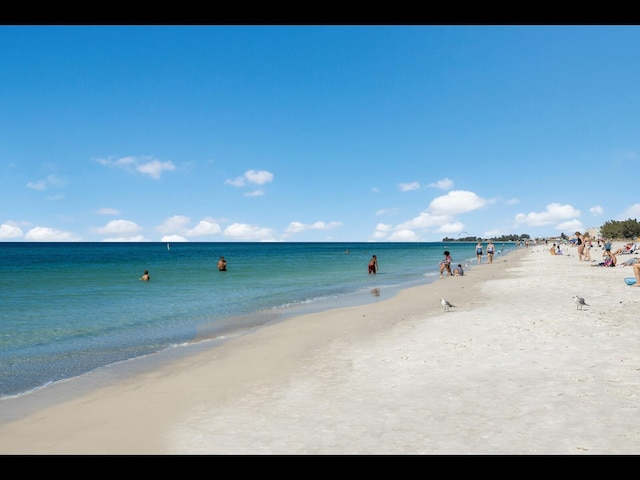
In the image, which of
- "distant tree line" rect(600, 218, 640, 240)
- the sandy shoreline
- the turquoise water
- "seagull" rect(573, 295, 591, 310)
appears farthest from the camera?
"distant tree line" rect(600, 218, 640, 240)

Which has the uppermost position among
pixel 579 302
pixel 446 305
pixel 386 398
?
pixel 579 302

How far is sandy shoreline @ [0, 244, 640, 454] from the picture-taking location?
589 cm

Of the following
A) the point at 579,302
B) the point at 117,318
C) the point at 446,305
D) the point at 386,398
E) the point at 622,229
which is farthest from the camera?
the point at 622,229

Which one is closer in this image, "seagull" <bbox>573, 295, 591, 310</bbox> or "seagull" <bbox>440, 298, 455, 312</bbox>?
"seagull" <bbox>573, 295, 591, 310</bbox>

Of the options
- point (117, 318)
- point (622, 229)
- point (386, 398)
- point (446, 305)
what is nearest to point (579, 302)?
point (446, 305)

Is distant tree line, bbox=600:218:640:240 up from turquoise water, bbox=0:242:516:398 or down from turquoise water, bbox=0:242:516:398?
up

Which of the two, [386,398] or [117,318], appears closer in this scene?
[386,398]

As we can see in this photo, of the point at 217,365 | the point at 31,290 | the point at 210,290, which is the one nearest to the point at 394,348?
the point at 217,365

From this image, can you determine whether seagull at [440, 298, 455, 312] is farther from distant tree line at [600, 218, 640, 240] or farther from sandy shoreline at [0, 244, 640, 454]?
distant tree line at [600, 218, 640, 240]

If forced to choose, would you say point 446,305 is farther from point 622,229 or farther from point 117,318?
point 622,229

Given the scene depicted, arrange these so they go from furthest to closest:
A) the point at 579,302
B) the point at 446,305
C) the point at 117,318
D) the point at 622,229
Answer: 1. the point at 622,229
2. the point at 117,318
3. the point at 446,305
4. the point at 579,302

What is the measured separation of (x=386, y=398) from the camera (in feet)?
24.6

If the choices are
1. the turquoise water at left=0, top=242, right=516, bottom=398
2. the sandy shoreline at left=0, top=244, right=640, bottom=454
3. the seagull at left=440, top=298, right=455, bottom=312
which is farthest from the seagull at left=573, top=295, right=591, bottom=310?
the turquoise water at left=0, top=242, right=516, bottom=398
